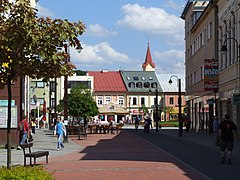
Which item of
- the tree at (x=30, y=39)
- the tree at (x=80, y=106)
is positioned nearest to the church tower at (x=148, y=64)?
the tree at (x=80, y=106)

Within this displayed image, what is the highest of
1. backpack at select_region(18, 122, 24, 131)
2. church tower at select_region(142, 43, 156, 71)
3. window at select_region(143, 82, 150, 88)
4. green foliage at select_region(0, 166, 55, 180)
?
church tower at select_region(142, 43, 156, 71)

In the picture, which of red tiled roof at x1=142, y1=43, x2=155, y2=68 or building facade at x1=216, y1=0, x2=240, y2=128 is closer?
building facade at x1=216, y1=0, x2=240, y2=128

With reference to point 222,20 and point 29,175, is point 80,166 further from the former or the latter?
point 222,20

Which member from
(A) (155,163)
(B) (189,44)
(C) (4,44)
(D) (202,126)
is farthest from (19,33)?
(B) (189,44)

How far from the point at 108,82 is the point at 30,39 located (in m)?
119

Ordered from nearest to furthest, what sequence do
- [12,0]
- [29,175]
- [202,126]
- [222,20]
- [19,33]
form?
1. [29,175]
2. [19,33]
3. [12,0]
4. [222,20]
5. [202,126]

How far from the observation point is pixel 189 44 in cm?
7700

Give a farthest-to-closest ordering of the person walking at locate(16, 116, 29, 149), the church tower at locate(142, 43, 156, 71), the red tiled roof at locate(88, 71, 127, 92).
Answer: the church tower at locate(142, 43, 156, 71)
the red tiled roof at locate(88, 71, 127, 92)
the person walking at locate(16, 116, 29, 149)

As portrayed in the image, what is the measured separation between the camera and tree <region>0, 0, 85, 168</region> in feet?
38.8

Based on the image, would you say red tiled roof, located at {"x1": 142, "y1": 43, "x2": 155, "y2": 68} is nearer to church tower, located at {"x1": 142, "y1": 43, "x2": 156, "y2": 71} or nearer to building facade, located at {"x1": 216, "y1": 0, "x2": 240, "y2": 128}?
church tower, located at {"x1": 142, "y1": 43, "x2": 156, "y2": 71}

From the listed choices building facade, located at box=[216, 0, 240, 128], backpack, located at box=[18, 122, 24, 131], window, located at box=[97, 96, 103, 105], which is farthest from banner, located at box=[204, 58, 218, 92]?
window, located at box=[97, 96, 103, 105]

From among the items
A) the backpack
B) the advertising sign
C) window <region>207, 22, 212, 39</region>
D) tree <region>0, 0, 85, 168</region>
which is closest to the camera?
tree <region>0, 0, 85, 168</region>

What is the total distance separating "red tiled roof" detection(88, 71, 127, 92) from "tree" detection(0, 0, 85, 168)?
115445 millimetres

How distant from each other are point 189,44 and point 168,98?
5421 cm
